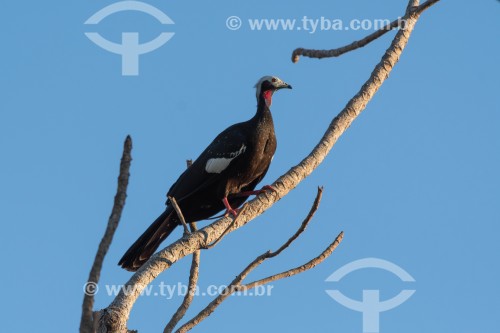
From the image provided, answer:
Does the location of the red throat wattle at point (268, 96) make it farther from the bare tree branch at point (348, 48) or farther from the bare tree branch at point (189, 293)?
the bare tree branch at point (189, 293)

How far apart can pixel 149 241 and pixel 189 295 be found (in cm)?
225

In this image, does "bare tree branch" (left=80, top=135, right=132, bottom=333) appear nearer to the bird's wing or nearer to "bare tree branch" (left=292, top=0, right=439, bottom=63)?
"bare tree branch" (left=292, top=0, right=439, bottom=63)

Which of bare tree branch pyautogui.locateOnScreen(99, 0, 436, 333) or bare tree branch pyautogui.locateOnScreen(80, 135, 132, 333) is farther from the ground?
bare tree branch pyautogui.locateOnScreen(99, 0, 436, 333)

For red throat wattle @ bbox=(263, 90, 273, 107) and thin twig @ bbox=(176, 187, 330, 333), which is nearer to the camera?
thin twig @ bbox=(176, 187, 330, 333)

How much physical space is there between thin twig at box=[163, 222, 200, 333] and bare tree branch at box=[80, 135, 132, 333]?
149 cm

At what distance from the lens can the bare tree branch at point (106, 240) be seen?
2432 millimetres

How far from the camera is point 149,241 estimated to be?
670cm

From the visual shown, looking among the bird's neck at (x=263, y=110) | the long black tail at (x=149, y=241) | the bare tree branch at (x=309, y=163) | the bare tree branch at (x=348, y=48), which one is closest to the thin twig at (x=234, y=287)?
the bare tree branch at (x=309, y=163)

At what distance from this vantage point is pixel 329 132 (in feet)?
18.7

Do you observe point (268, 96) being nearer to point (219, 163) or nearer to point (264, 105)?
point (264, 105)

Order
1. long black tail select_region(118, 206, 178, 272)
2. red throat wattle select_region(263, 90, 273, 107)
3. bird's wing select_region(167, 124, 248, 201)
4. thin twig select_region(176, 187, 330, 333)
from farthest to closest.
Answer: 1. red throat wattle select_region(263, 90, 273, 107)
2. bird's wing select_region(167, 124, 248, 201)
3. long black tail select_region(118, 206, 178, 272)
4. thin twig select_region(176, 187, 330, 333)

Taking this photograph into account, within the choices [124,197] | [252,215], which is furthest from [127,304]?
[252,215]

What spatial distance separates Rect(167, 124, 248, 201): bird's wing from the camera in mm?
7180

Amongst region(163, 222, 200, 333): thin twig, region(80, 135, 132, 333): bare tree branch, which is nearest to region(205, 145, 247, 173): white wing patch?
region(163, 222, 200, 333): thin twig
